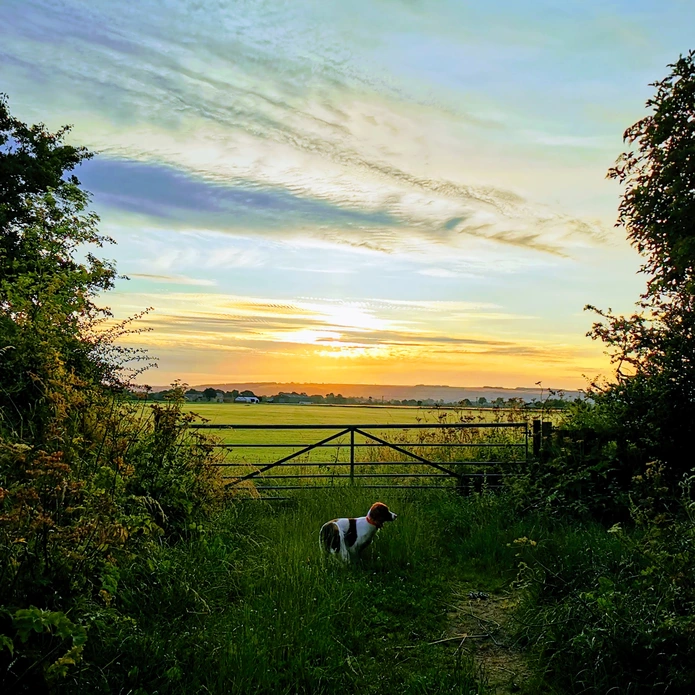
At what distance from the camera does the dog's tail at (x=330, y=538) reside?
19.3 ft

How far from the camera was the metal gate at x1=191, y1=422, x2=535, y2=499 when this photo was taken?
10039 millimetres

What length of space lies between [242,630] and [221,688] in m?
0.64

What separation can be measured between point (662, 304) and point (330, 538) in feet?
30.5

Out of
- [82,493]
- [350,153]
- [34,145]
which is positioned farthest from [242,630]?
[34,145]

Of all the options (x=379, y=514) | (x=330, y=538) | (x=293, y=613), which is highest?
(x=379, y=514)

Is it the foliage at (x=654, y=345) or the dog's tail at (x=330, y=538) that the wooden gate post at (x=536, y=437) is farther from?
the dog's tail at (x=330, y=538)

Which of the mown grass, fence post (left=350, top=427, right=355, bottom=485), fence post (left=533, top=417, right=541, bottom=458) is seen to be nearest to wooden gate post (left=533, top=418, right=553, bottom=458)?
fence post (left=533, top=417, right=541, bottom=458)

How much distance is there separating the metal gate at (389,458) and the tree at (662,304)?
7.16 feet

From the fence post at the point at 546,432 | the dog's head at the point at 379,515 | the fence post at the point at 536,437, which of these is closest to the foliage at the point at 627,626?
the dog's head at the point at 379,515

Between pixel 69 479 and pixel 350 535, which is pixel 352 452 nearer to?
pixel 350 535

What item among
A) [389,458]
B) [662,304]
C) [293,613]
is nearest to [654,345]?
[662,304]

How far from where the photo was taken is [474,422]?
11.5m

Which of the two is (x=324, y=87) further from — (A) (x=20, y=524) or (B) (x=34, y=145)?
(B) (x=34, y=145)

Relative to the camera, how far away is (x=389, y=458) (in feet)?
39.1
